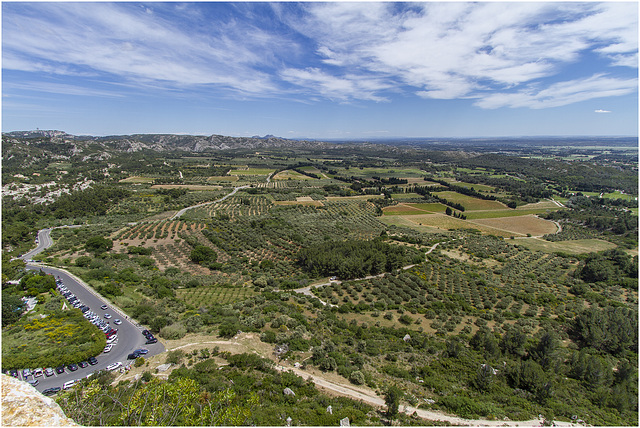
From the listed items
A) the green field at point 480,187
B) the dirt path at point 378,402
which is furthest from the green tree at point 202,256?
the green field at point 480,187

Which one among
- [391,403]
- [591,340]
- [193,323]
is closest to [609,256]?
[591,340]

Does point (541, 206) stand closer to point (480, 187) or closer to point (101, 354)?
point (480, 187)

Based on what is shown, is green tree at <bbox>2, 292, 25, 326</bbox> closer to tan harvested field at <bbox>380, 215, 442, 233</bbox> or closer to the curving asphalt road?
the curving asphalt road

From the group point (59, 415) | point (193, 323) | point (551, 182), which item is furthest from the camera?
point (551, 182)

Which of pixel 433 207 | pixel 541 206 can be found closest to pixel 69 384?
pixel 433 207

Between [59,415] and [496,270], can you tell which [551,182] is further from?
[59,415]

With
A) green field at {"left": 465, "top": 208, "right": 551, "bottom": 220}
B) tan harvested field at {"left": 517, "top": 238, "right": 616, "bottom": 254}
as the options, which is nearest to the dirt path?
tan harvested field at {"left": 517, "top": 238, "right": 616, "bottom": 254}
